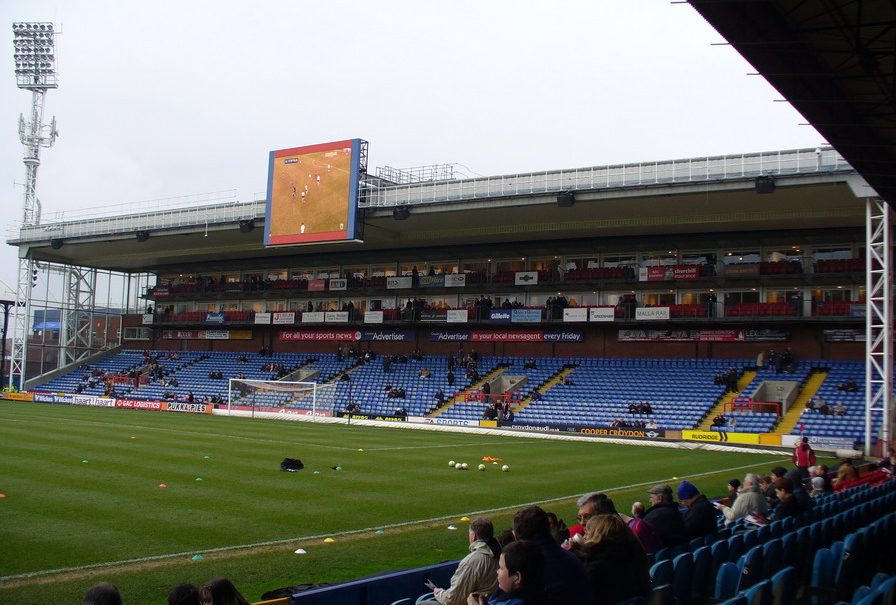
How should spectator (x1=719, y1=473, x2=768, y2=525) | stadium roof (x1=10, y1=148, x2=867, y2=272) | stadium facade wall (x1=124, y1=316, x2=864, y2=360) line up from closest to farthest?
1. spectator (x1=719, y1=473, x2=768, y2=525)
2. stadium roof (x1=10, y1=148, x2=867, y2=272)
3. stadium facade wall (x1=124, y1=316, x2=864, y2=360)

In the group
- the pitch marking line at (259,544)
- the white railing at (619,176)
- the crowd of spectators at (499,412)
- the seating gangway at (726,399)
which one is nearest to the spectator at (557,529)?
the pitch marking line at (259,544)

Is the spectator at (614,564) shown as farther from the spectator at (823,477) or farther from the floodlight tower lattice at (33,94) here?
the floodlight tower lattice at (33,94)

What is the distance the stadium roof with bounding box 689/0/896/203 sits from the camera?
10000 millimetres

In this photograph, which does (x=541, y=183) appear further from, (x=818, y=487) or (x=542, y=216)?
(x=818, y=487)

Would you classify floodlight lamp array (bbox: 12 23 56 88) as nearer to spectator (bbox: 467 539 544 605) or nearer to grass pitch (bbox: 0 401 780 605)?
grass pitch (bbox: 0 401 780 605)

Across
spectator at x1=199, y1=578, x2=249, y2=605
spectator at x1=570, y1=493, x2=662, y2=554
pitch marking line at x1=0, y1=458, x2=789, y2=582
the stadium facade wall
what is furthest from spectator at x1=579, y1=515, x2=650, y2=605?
the stadium facade wall

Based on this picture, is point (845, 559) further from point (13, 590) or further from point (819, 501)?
point (13, 590)

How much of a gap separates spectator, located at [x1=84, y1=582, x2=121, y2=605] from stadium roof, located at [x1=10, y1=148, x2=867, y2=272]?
31.1 meters

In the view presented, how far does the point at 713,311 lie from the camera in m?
42.5

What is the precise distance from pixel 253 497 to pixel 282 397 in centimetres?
3055

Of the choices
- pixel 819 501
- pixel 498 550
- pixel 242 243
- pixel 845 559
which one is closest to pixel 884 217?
pixel 819 501

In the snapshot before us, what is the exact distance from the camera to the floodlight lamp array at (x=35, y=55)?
5925cm

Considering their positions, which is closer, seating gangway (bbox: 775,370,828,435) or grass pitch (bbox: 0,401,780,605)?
grass pitch (bbox: 0,401,780,605)

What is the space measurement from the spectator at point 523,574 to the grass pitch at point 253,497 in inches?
190
